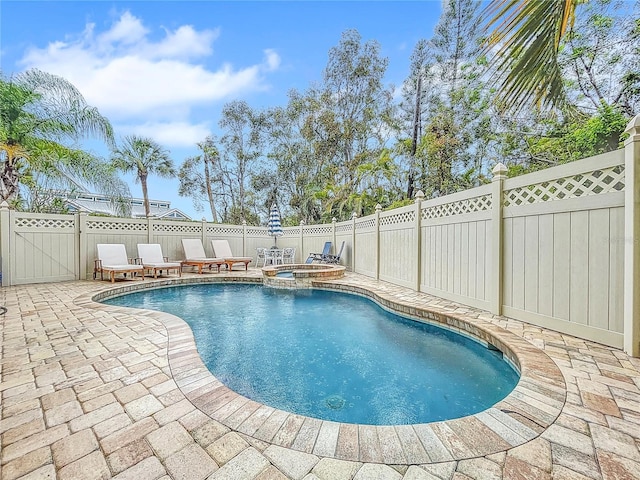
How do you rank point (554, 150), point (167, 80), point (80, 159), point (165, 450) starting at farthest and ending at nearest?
1. point (167, 80)
2. point (80, 159)
3. point (554, 150)
4. point (165, 450)

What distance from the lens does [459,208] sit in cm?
492

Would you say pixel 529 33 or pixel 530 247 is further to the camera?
pixel 530 247

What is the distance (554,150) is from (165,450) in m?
10.2

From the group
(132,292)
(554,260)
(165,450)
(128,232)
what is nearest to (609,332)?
(554,260)

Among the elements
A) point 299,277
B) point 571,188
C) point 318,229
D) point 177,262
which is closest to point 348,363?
point 571,188

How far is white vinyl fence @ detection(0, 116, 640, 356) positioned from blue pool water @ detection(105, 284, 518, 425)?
102cm

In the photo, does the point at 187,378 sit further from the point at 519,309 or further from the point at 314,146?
the point at 314,146

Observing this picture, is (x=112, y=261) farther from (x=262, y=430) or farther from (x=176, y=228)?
(x=262, y=430)

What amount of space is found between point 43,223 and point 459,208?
10.4m

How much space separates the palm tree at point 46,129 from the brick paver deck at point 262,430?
24.7 feet

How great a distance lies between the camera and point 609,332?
2893mm

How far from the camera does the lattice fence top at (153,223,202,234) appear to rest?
9836 millimetres

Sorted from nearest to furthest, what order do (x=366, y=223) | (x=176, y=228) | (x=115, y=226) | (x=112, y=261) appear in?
1. (x=112, y=261)
2. (x=366, y=223)
3. (x=115, y=226)
4. (x=176, y=228)

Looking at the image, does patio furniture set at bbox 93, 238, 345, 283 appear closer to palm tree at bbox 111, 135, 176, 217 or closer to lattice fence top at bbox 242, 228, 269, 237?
lattice fence top at bbox 242, 228, 269, 237
